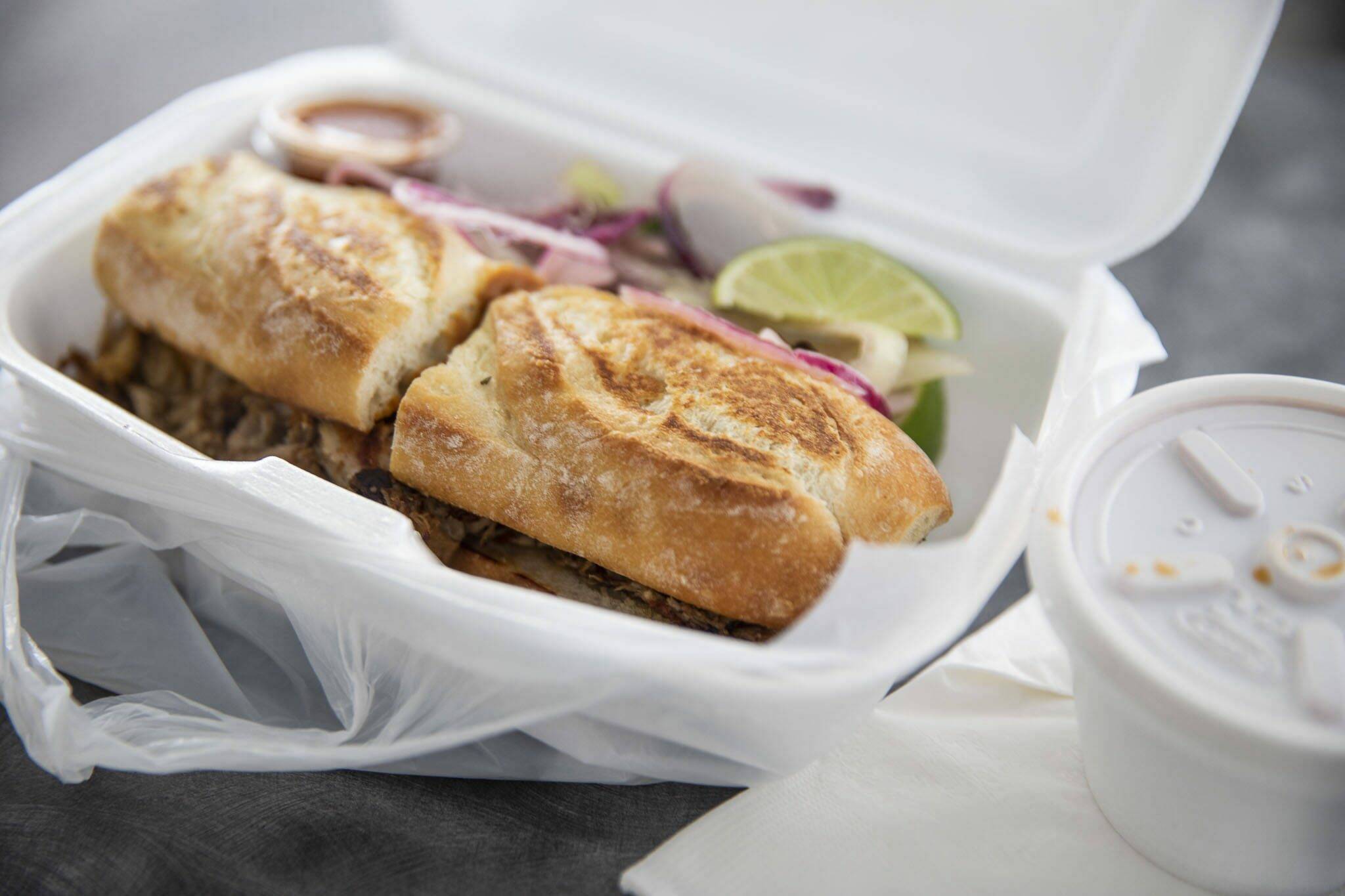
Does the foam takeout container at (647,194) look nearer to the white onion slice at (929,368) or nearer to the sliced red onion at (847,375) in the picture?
the white onion slice at (929,368)

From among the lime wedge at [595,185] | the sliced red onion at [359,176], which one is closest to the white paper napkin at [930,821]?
the lime wedge at [595,185]

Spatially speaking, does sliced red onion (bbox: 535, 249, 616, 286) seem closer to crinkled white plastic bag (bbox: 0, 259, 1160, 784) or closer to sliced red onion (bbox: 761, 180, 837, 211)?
sliced red onion (bbox: 761, 180, 837, 211)

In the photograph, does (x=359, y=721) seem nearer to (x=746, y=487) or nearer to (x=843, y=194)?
(x=746, y=487)

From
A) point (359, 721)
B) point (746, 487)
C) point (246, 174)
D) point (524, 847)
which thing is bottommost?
point (524, 847)

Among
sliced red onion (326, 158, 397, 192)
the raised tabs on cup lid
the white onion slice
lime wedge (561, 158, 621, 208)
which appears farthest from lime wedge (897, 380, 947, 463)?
sliced red onion (326, 158, 397, 192)

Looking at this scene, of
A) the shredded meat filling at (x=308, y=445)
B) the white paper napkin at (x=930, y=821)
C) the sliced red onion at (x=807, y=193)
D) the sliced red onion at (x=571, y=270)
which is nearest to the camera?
the white paper napkin at (x=930, y=821)

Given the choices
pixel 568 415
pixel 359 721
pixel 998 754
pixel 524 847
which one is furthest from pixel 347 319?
pixel 998 754

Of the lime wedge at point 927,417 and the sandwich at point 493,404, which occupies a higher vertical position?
the sandwich at point 493,404

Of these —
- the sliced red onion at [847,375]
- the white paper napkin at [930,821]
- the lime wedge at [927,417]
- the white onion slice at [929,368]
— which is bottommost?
the white paper napkin at [930,821]
